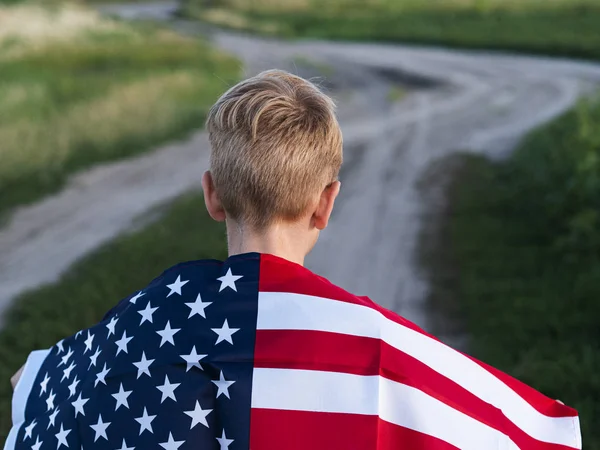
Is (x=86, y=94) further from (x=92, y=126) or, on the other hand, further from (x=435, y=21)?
(x=435, y=21)

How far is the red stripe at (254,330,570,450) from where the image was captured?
1857mm

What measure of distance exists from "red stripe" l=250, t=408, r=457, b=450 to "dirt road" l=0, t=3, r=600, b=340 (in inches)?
57.7

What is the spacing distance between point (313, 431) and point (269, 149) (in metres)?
0.70

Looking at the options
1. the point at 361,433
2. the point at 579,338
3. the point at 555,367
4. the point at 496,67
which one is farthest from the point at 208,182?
the point at 496,67

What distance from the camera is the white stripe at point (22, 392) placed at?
2.27 metres

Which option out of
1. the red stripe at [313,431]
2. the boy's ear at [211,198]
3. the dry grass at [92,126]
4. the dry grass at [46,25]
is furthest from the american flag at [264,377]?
the dry grass at [46,25]

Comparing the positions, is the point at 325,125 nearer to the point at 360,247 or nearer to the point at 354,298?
the point at 354,298

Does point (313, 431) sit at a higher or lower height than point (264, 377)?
lower

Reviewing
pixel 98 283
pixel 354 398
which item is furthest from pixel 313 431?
pixel 98 283

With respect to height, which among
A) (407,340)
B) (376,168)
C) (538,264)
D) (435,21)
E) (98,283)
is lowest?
(98,283)

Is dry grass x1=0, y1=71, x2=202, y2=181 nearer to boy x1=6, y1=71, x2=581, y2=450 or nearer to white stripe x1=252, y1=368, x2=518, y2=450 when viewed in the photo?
boy x1=6, y1=71, x2=581, y2=450

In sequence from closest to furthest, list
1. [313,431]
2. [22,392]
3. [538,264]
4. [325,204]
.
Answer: [313,431]
[325,204]
[22,392]
[538,264]

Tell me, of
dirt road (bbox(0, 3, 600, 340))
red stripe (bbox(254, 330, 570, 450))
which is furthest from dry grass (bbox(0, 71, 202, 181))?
red stripe (bbox(254, 330, 570, 450))

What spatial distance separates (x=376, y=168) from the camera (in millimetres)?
9203
